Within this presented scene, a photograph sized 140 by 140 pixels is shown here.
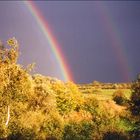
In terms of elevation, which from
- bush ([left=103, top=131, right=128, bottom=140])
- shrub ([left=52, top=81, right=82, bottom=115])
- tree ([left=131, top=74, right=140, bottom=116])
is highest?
shrub ([left=52, top=81, right=82, bottom=115])

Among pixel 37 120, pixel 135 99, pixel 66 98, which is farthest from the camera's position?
pixel 66 98

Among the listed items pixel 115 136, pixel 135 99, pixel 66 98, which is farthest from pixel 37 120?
pixel 66 98

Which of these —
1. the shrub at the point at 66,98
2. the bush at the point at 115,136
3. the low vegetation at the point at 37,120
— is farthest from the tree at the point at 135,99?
the shrub at the point at 66,98

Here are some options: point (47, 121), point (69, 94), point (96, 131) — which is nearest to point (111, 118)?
point (96, 131)

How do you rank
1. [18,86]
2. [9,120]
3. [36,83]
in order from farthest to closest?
[36,83], [9,120], [18,86]

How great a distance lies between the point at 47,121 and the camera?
1598 inches

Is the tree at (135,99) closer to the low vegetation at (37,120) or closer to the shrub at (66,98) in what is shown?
the low vegetation at (37,120)

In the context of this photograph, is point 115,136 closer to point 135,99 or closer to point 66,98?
point 135,99

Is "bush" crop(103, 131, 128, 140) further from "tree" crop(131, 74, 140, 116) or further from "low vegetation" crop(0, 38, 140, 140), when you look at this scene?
"tree" crop(131, 74, 140, 116)

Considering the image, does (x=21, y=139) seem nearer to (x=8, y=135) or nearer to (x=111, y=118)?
(x=8, y=135)

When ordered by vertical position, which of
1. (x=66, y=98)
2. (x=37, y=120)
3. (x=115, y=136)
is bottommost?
(x=115, y=136)

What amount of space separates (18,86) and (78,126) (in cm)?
682

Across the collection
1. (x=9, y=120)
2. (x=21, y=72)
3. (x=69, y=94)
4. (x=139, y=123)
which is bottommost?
(x=139, y=123)

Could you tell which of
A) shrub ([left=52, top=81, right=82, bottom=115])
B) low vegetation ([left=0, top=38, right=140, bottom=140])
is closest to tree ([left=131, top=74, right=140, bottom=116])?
low vegetation ([left=0, top=38, right=140, bottom=140])
